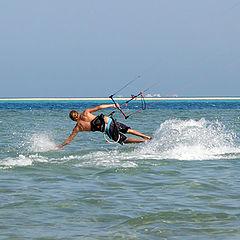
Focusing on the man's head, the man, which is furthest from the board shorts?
the man's head

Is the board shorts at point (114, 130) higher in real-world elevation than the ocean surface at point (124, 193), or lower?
higher

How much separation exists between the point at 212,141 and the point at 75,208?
909cm

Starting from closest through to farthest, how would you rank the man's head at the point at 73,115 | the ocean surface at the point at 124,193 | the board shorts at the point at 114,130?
the ocean surface at the point at 124,193
the man's head at the point at 73,115
the board shorts at the point at 114,130

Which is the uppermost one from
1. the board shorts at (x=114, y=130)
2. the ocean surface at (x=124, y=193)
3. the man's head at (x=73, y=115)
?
the man's head at (x=73, y=115)

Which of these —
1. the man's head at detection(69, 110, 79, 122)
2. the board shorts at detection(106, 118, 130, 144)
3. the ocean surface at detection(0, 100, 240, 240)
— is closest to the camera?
the ocean surface at detection(0, 100, 240, 240)

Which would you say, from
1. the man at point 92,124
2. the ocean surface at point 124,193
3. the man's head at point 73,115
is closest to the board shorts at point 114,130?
the man at point 92,124

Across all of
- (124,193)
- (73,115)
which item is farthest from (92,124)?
(124,193)

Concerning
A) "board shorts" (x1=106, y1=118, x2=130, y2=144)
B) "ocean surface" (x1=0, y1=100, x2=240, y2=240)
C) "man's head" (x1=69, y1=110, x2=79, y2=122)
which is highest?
"man's head" (x1=69, y1=110, x2=79, y2=122)

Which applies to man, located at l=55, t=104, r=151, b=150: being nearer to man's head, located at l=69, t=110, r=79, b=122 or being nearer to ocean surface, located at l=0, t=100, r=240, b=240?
man's head, located at l=69, t=110, r=79, b=122

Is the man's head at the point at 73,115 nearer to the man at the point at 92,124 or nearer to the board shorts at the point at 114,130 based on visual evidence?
the man at the point at 92,124

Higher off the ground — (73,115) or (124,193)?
(73,115)

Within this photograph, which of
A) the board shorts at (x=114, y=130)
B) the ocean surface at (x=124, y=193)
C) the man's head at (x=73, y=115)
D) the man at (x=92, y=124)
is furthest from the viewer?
the board shorts at (x=114, y=130)

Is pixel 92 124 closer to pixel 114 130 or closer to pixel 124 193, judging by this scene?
pixel 114 130

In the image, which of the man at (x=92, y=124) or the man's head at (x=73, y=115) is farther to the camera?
the man at (x=92, y=124)
